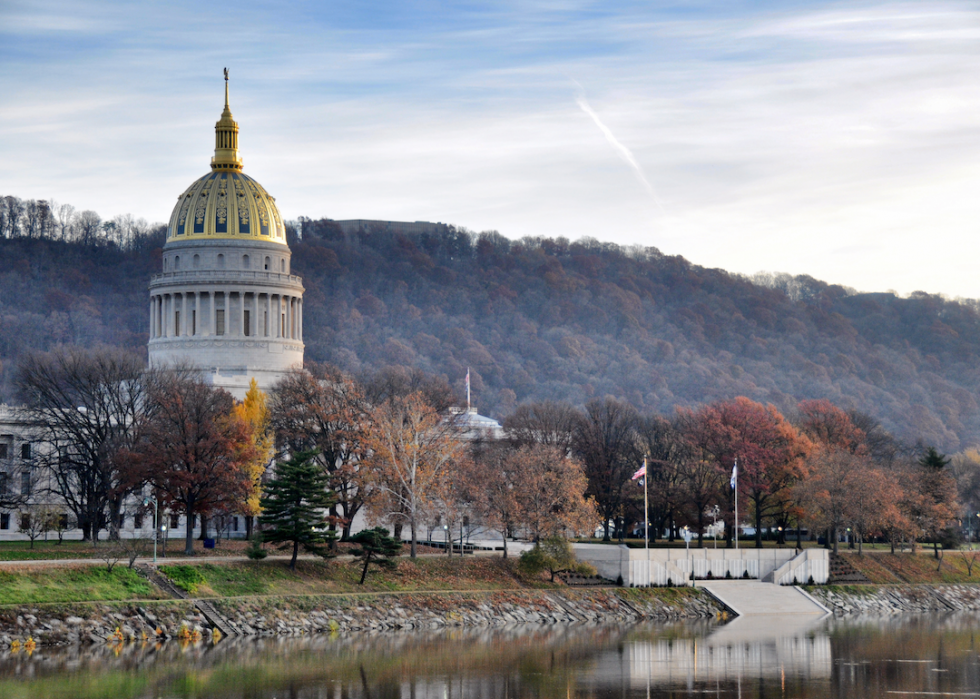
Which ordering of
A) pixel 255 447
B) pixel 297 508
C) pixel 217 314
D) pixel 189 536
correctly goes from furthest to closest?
pixel 217 314, pixel 255 447, pixel 189 536, pixel 297 508

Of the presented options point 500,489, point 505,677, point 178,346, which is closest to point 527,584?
point 500,489

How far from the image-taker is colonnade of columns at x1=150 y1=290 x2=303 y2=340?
127250mm

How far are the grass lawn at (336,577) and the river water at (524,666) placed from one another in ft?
22.0

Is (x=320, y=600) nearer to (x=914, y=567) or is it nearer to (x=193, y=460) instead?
(x=193, y=460)

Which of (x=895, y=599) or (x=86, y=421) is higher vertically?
(x=86, y=421)

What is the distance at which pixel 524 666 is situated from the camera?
54.1 m

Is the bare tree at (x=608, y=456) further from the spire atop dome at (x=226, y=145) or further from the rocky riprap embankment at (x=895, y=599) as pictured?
the spire atop dome at (x=226, y=145)

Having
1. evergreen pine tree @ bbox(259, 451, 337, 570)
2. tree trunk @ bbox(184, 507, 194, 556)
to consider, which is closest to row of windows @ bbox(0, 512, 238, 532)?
tree trunk @ bbox(184, 507, 194, 556)

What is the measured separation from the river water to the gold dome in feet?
225

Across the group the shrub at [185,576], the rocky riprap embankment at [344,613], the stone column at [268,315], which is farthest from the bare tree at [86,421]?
the stone column at [268,315]

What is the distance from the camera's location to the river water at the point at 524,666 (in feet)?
156

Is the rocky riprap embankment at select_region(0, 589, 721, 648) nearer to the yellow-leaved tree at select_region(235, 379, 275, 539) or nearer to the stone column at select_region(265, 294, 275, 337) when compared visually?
the yellow-leaved tree at select_region(235, 379, 275, 539)

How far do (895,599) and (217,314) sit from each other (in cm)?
6587

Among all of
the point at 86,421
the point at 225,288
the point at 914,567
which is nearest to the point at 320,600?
the point at 86,421
